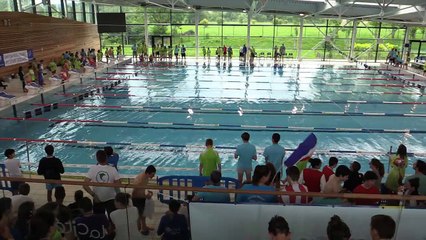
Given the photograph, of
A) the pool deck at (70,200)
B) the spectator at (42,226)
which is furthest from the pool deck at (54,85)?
the spectator at (42,226)

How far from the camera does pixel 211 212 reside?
3.66 meters

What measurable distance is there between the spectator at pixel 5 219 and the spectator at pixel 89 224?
1.93 ft

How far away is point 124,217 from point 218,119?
8234 millimetres

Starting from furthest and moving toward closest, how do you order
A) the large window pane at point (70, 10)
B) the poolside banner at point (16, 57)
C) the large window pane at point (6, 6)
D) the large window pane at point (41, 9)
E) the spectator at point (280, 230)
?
the large window pane at point (70, 10) < the large window pane at point (41, 9) < the large window pane at point (6, 6) < the poolside banner at point (16, 57) < the spectator at point (280, 230)

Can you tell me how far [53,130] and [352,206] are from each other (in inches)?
372

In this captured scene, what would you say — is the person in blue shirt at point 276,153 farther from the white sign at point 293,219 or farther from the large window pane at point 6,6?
the large window pane at point 6,6

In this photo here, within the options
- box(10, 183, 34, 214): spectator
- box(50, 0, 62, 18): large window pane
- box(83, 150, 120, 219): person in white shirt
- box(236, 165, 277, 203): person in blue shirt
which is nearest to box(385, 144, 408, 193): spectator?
box(236, 165, 277, 203): person in blue shirt

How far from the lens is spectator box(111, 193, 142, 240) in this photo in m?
3.74

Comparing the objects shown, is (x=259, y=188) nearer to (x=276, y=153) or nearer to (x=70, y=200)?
(x=276, y=153)

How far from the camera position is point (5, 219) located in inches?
129

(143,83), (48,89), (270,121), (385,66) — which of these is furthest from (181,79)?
(385,66)

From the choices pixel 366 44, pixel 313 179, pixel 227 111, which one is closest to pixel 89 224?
pixel 313 179

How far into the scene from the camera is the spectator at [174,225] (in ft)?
11.7

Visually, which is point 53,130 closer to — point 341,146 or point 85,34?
point 341,146
